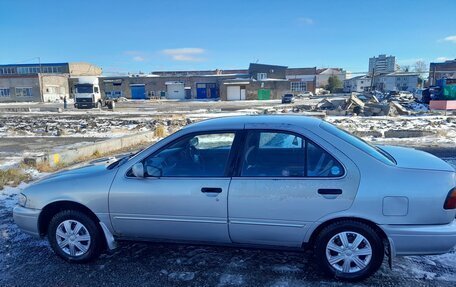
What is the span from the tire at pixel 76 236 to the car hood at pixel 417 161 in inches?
128

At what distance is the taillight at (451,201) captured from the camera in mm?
2998

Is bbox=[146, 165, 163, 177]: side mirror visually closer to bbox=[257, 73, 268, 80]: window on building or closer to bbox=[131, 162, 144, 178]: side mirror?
bbox=[131, 162, 144, 178]: side mirror

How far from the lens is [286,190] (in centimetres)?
317

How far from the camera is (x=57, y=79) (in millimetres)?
67562

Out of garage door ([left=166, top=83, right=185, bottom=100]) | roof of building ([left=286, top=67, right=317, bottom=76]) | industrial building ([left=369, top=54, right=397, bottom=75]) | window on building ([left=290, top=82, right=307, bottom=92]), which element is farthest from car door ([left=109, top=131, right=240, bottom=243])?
industrial building ([left=369, top=54, right=397, bottom=75])

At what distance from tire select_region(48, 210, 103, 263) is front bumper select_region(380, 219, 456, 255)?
2.97 meters

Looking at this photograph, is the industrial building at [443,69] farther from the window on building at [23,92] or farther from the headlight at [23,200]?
the headlight at [23,200]

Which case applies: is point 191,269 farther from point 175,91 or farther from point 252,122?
point 175,91

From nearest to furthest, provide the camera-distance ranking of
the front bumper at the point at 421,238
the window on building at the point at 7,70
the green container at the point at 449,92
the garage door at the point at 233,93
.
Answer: the front bumper at the point at 421,238 < the green container at the point at 449,92 < the garage door at the point at 233,93 < the window on building at the point at 7,70

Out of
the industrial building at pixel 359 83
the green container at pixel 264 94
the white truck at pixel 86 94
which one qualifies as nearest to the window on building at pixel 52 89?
the white truck at pixel 86 94

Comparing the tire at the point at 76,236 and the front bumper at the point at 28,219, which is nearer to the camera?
the tire at the point at 76,236

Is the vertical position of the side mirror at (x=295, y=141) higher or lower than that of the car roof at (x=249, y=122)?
lower

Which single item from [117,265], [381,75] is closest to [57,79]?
[117,265]

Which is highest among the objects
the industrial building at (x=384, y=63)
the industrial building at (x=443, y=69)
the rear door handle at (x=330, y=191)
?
the industrial building at (x=384, y=63)
